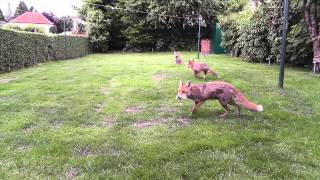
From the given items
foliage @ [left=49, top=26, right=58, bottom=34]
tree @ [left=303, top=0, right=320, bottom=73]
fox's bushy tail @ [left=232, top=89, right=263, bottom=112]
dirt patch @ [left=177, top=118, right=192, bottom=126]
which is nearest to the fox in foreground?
fox's bushy tail @ [left=232, top=89, right=263, bottom=112]

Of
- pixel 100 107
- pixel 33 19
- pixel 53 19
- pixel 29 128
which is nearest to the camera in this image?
pixel 29 128

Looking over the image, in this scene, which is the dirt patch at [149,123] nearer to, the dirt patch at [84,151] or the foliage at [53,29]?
the dirt patch at [84,151]

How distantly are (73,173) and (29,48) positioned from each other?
723 inches

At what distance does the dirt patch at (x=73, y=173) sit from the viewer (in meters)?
5.21

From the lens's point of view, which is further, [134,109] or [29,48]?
[29,48]

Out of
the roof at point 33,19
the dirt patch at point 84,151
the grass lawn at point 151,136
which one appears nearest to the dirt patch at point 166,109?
the grass lawn at point 151,136

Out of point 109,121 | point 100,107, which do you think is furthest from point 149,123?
point 100,107

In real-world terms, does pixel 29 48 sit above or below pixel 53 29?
below

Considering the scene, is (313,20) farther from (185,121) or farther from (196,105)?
(185,121)

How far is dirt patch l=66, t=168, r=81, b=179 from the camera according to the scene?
521 cm

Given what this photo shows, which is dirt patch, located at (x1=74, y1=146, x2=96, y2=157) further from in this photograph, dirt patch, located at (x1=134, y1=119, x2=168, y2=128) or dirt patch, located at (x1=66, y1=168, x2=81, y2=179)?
dirt patch, located at (x1=134, y1=119, x2=168, y2=128)

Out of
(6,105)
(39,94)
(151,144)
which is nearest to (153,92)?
(39,94)

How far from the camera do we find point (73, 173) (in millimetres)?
5324

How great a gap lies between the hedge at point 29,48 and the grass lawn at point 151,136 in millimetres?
7205
